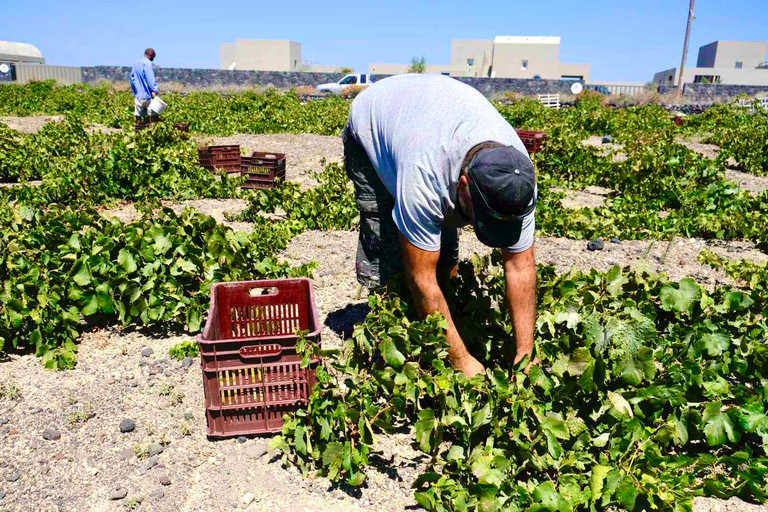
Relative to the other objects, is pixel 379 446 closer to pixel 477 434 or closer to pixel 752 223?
pixel 477 434

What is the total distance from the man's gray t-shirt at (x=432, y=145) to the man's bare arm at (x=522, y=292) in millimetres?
57

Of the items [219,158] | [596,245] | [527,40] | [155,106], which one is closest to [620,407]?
[596,245]

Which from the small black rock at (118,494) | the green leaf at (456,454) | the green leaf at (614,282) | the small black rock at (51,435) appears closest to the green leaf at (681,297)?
the green leaf at (614,282)

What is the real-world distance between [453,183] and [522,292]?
549 mm

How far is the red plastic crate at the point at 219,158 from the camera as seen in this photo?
27.9ft

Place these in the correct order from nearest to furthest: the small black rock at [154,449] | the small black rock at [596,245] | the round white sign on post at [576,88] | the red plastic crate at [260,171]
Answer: the small black rock at [154,449] → the small black rock at [596,245] → the red plastic crate at [260,171] → the round white sign on post at [576,88]

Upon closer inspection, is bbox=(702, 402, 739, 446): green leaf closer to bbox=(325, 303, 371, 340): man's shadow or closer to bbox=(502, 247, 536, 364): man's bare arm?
bbox=(502, 247, 536, 364): man's bare arm

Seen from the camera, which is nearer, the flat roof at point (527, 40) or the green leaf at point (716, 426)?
the green leaf at point (716, 426)

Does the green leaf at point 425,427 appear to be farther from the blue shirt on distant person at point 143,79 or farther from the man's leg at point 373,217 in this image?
the blue shirt on distant person at point 143,79

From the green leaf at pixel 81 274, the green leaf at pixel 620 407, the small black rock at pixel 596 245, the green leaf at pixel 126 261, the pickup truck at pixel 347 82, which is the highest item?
the pickup truck at pixel 347 82

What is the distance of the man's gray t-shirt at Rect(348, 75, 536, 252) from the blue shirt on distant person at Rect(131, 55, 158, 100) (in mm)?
8358

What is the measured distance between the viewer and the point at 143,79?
10148 mm

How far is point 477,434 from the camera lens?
8.27ft

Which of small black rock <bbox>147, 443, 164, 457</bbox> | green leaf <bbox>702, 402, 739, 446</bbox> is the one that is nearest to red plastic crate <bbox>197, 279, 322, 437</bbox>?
small black rock <bbox>147, 443, 164, 457</bbox>
